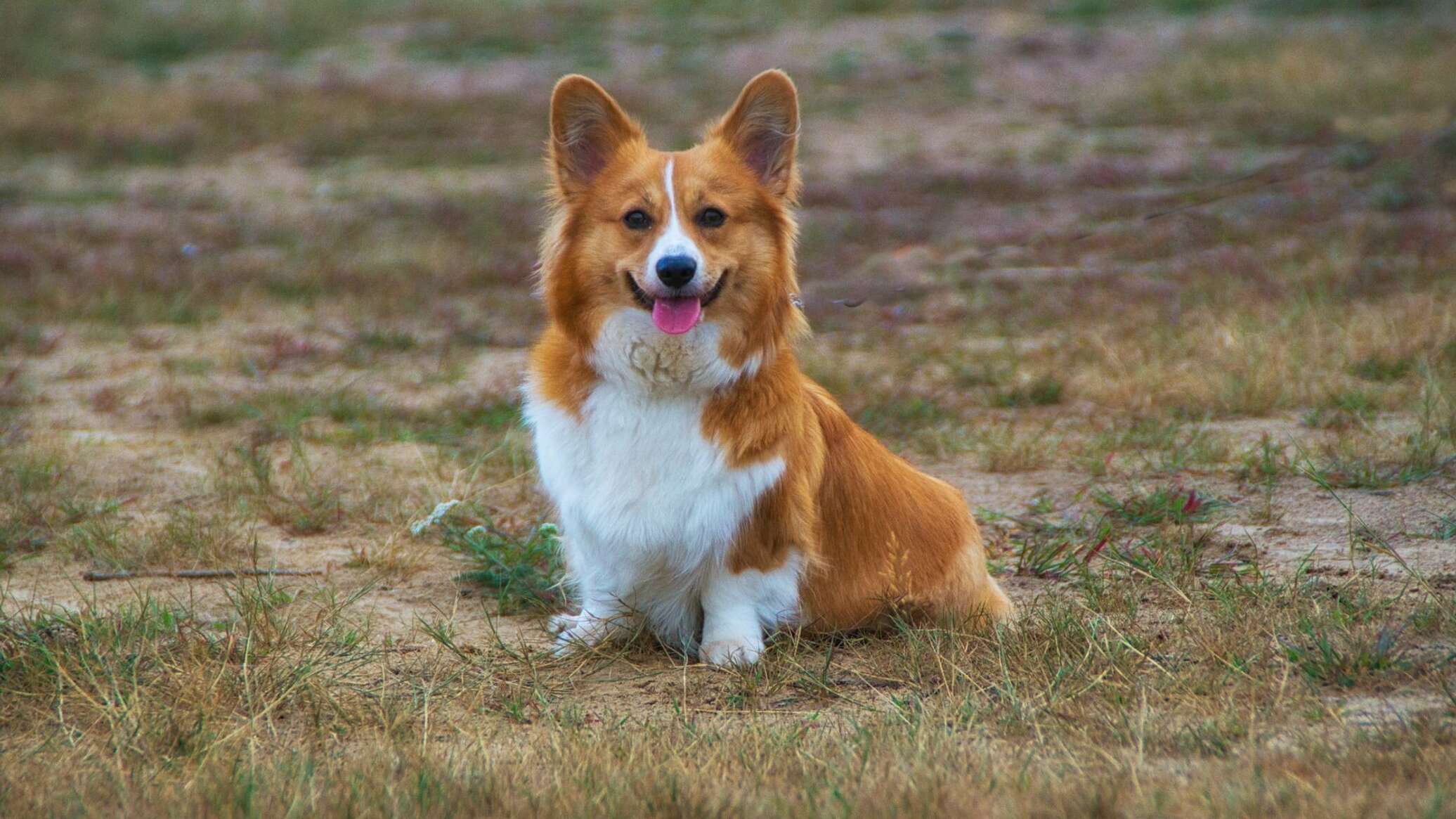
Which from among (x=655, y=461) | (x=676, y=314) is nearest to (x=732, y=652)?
(x=655, y=461)

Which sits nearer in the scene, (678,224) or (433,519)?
(678,224)

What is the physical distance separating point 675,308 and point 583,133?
727 millimetres

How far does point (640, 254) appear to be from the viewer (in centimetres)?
421

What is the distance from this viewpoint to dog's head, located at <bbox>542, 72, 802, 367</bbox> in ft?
Answer: 13.8

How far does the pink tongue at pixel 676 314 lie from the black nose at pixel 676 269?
9cm

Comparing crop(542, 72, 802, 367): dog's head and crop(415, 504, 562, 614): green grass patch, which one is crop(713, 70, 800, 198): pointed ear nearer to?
crop(542, 72, 802, 367): dog's head

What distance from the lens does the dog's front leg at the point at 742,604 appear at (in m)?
4.31

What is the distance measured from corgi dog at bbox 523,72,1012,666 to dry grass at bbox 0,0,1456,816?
0.20 m

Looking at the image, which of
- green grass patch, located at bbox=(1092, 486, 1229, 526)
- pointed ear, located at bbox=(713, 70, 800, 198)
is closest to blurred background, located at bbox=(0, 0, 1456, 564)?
green grass patch, located at bbox=(1092, 486, 1229, 526)

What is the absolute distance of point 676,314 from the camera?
4164 millimetres

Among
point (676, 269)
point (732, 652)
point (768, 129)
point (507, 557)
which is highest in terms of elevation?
point (768, 129)

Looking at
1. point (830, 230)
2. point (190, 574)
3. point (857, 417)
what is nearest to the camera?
point (190, 574)

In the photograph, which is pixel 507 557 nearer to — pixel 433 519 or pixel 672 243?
pixel 433 519

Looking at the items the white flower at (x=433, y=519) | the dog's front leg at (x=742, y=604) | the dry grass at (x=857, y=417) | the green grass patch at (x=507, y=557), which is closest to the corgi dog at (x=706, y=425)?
the dog's front leg at (x=742, y=604)
